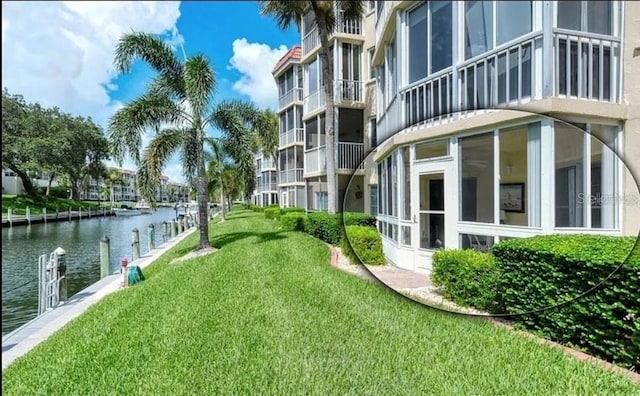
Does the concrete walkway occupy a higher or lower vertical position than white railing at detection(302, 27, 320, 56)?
lower

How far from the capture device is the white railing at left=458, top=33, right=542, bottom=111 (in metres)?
1.50

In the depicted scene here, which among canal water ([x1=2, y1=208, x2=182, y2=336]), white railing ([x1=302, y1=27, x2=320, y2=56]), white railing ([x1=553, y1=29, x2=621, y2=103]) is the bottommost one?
canal water ([x1=2, y1=208, x2=182, y2=336])

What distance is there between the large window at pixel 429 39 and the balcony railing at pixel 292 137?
1302 cm

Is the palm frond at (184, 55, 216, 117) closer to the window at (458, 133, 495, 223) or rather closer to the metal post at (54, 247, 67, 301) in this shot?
the metal post at (54, 247, 67, 301)

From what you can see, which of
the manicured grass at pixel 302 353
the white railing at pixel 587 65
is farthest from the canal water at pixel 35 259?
the white railing at pixel 587 65

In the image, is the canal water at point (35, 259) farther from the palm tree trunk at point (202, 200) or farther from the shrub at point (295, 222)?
the shrub at point (295, 222)

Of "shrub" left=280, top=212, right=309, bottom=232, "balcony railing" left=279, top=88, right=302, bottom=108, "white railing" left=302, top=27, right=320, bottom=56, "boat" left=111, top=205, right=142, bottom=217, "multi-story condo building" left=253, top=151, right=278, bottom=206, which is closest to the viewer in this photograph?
"boat" left=111, top=205, right=142, bottom=217

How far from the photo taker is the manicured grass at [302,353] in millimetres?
1771

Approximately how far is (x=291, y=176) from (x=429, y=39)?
14.0 metres

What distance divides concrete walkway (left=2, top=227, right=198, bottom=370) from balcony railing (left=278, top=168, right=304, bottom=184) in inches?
386

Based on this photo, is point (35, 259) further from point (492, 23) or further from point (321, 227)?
point (492, 23)

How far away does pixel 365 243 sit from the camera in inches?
72.3

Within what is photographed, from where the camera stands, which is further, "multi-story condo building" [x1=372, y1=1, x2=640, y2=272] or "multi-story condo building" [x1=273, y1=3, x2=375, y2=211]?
"multi-story condo building" [x1=273, y1=3, x2=375, y2=211]

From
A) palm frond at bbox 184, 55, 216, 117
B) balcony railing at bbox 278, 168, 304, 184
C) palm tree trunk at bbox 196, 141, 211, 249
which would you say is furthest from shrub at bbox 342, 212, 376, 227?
balcony railing at bbox 278, 168, 304, 184
